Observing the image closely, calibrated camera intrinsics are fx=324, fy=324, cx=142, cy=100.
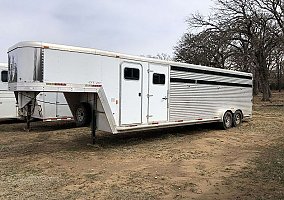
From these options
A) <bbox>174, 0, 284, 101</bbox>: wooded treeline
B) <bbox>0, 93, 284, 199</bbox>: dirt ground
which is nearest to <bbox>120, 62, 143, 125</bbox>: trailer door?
<bbox>0, 93, 284, 199</bbox>: dirt ground

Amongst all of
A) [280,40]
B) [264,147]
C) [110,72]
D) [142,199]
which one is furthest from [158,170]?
[280,40]

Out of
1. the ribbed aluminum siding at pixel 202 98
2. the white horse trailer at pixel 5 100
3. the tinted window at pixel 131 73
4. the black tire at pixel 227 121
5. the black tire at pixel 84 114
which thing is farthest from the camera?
the white horse trailer at pixel 5 100

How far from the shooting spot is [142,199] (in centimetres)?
494

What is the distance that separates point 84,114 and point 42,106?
3.92 metres

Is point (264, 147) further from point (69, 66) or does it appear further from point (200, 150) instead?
point (69, 66)

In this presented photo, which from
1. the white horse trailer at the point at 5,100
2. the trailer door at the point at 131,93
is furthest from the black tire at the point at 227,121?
the white horse trailer at the point at 5,100

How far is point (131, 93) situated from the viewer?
913 cm

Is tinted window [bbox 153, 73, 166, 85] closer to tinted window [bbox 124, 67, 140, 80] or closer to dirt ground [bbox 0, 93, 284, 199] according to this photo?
tinted window [bbox 124, 67, 140, 80]

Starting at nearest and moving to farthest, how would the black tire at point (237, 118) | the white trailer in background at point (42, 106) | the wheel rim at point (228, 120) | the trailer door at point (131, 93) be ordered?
the trailer door at point (131, 93)
the white trailer in background at point (42, 106)
the wheel rim at point (228, 120)
the black tire at point (237, 118)

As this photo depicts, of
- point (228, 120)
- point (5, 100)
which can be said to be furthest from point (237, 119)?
point (5, 100)

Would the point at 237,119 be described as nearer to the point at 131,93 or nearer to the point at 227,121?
the point at 227,121

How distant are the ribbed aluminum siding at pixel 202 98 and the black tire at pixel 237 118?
263 millimetres

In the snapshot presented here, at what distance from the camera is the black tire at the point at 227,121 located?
1307cm

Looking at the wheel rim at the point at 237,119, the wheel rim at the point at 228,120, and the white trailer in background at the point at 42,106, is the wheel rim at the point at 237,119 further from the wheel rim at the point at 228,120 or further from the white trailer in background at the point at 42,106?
the white trailer in background at the point at 42,106
